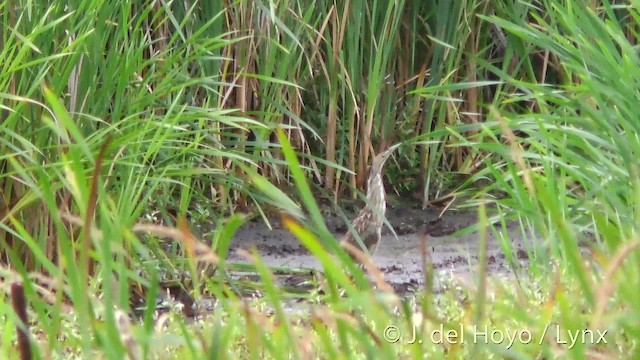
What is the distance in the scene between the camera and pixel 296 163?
5.58 ft

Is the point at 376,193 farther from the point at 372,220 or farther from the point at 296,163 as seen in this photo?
the point at 296,163

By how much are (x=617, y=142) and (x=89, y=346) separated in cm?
166

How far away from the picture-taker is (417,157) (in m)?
6.02

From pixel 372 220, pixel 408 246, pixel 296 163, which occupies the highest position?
pixel 296 163

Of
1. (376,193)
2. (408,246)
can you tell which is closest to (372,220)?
(376,193)

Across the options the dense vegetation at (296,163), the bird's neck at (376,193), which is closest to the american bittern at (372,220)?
the bird's neck at (376,193)

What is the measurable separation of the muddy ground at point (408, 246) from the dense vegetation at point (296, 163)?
0.17 metres

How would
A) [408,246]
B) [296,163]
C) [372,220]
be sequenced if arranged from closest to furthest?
1. [296,163]
2. [372,220]
3. [408,246]

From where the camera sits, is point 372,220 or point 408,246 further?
point 408,246

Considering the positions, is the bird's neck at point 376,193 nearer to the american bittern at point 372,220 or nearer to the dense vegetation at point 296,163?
the american bittern at point 372,220

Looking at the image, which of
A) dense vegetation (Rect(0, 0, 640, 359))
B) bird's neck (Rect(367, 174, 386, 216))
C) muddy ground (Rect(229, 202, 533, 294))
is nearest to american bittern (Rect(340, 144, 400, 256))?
bird's neck (Rect(367, 174, 386, 216))

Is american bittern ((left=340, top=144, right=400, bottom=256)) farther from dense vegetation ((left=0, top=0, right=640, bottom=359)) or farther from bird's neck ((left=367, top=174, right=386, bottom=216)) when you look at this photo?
dense vegetation ((left=0, top=0, right=640, bottom=359))

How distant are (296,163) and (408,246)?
3.76m

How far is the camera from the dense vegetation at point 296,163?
170 cm
